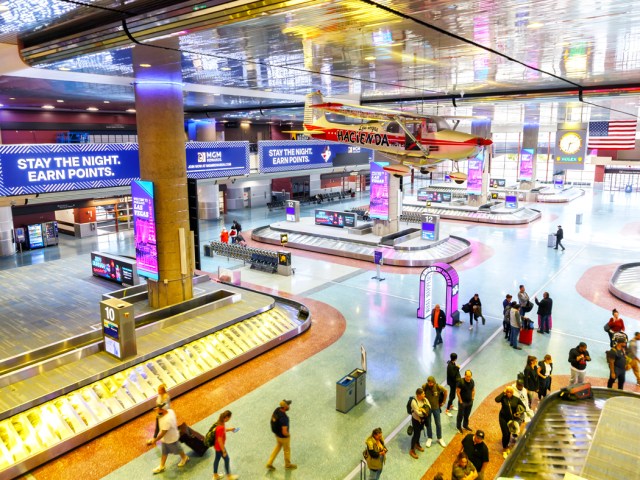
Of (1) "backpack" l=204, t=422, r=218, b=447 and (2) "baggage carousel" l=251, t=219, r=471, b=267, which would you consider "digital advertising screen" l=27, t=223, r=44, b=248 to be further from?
(1) "backpack" l=204, t=422, r=218, b=447

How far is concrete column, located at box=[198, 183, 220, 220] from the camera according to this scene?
32.9m

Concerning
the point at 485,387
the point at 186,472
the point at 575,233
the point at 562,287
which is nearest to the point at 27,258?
the point at 186,472

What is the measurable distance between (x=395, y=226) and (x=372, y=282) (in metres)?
7.16

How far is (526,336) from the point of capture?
41.0ft

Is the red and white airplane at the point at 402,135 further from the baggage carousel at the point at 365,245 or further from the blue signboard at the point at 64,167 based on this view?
the baggage carousel at the point at 365,245

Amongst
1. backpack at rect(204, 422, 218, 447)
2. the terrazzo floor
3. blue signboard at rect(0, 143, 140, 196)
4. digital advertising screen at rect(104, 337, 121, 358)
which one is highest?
blue signboard at rect(0, 143, 140, 196)

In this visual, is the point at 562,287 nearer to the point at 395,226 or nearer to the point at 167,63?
the point at 395,226

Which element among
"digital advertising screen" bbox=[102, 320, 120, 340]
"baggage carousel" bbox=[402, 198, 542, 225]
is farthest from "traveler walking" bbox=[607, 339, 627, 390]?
"baggage carousel" bbox=[402, 198, 542, 225]

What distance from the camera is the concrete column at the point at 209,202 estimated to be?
32938mm

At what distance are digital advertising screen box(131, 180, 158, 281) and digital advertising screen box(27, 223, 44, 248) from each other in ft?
49.7

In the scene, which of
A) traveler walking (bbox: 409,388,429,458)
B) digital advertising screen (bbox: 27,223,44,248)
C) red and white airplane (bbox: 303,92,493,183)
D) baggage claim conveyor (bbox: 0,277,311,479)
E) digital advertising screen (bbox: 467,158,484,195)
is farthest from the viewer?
digital advertising screen (bbox: 467,158,484,195)

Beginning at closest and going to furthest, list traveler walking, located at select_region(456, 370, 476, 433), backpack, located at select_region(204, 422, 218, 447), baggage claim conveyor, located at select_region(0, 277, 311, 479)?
backpack, located at select_region(204, 422, 218, 447), baggage claim conveyor, located at select_region(0, 277, 311, 479), traveler walking, located at select_region(456, 370, 476, 433)

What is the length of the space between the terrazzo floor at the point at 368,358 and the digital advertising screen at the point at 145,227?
4043 millimetres

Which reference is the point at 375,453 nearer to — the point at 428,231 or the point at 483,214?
the point at 428,231
